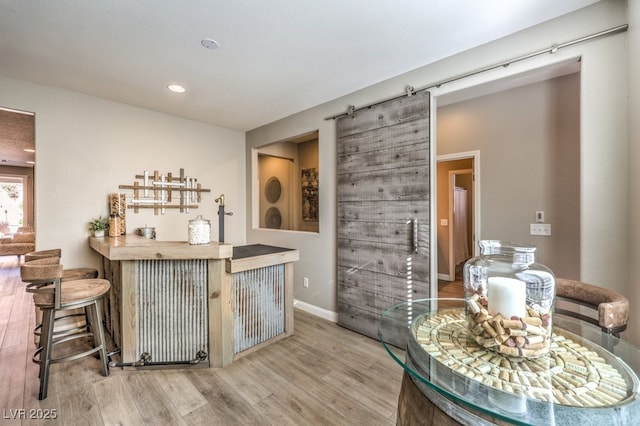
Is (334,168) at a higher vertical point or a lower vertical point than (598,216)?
higher

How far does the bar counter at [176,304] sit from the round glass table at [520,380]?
1740mm

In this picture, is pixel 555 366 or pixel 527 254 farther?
Result: pixel 527 254

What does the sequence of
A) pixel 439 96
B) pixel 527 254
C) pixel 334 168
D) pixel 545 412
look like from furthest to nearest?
pixel 334 168
pixel 439 96
pixel 527 254
pixel 545 412

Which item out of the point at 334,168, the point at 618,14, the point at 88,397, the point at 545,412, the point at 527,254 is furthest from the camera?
the point at 334,168

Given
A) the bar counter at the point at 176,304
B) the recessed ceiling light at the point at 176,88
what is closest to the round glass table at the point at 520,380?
the bar counter at the point at 176,304

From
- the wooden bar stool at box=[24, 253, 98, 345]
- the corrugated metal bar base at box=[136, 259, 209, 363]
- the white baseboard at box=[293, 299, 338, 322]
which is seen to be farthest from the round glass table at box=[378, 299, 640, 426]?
the wooden bar stool at box=[24, 253, 98, 345]

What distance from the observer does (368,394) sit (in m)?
2.04

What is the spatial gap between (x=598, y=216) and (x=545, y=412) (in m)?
1.84

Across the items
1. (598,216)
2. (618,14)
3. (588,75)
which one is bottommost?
(598,216)

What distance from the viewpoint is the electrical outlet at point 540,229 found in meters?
2.98

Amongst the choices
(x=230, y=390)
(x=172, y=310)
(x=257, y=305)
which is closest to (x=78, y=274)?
(x=172, y=310)

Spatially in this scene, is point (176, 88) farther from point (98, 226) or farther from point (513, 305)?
point (513, 305)

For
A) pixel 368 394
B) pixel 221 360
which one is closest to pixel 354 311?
pixel 368 394

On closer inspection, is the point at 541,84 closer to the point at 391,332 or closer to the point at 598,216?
the point at 598,216
